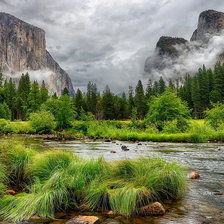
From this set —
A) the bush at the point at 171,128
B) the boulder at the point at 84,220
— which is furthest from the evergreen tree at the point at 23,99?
the boulder at the point at 84,220

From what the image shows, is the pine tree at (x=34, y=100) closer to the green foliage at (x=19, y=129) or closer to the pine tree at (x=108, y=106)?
the pine tree at (x=108, y=106)

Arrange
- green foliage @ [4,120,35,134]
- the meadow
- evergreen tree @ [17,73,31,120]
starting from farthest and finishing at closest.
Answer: evergreen tree @ [17,73,31,120] < green foliage @ [4,120,35,134] < the meadow

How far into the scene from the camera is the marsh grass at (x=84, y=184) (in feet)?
16.4

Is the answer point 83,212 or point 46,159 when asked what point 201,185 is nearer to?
point 83,212

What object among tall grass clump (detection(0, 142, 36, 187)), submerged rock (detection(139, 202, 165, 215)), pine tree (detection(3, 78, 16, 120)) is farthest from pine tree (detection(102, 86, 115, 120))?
submerged rock (detection(139, 202, 165, 215))

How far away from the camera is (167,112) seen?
1364 inches

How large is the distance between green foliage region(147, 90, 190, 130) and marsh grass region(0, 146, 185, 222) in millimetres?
27869

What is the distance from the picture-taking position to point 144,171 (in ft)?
20.5

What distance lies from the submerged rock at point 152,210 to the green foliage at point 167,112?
29112 millimetres

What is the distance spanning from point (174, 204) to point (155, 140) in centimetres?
2167

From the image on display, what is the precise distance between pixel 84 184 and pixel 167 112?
30.1 m

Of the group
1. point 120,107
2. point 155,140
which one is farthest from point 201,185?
point 120,107

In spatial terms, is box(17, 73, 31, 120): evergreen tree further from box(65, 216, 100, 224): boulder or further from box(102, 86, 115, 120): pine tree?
box(65, 216, 100, 224): boulder

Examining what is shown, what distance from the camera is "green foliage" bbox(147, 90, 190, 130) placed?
3431 centimetres
